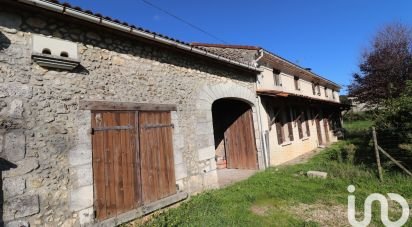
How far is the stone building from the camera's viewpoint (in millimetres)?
9102

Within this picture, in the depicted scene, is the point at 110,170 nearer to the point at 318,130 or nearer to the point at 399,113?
the point at 399,113

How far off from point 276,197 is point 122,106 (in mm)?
3714

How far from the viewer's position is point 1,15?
134 inches

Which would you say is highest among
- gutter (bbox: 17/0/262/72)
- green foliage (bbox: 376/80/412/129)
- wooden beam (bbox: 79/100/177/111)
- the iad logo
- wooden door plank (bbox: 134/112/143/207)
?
gutter (bbox: 17/0/262/72)

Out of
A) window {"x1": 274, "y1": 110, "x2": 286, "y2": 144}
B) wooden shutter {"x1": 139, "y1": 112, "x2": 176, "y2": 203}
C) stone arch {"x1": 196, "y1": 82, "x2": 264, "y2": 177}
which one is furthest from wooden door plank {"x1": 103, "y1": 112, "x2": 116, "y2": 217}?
window {"x1": 274, "y1": 110, "x2": 286, "y2": 144}

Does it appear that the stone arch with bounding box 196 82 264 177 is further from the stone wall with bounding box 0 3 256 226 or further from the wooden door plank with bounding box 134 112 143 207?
the wooden door plank with bounding box 134 112 143 207

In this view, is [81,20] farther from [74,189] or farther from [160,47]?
[74,189]

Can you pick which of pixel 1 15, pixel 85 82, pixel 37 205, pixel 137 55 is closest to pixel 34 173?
pixel 37 205

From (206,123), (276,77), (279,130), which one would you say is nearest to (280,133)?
(279,130)

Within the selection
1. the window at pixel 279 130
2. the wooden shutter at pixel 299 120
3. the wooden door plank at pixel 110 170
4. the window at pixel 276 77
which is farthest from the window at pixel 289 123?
the wooden door plank at pixel 110 170

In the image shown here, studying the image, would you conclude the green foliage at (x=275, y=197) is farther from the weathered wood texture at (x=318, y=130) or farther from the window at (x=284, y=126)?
the weathered wood texture at (x=318, y=130)

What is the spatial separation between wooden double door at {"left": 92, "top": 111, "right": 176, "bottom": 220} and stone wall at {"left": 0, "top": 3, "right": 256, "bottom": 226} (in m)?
0.20

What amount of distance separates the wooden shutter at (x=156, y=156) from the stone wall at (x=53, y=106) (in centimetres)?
44

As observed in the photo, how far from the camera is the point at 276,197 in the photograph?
5.52 meters
